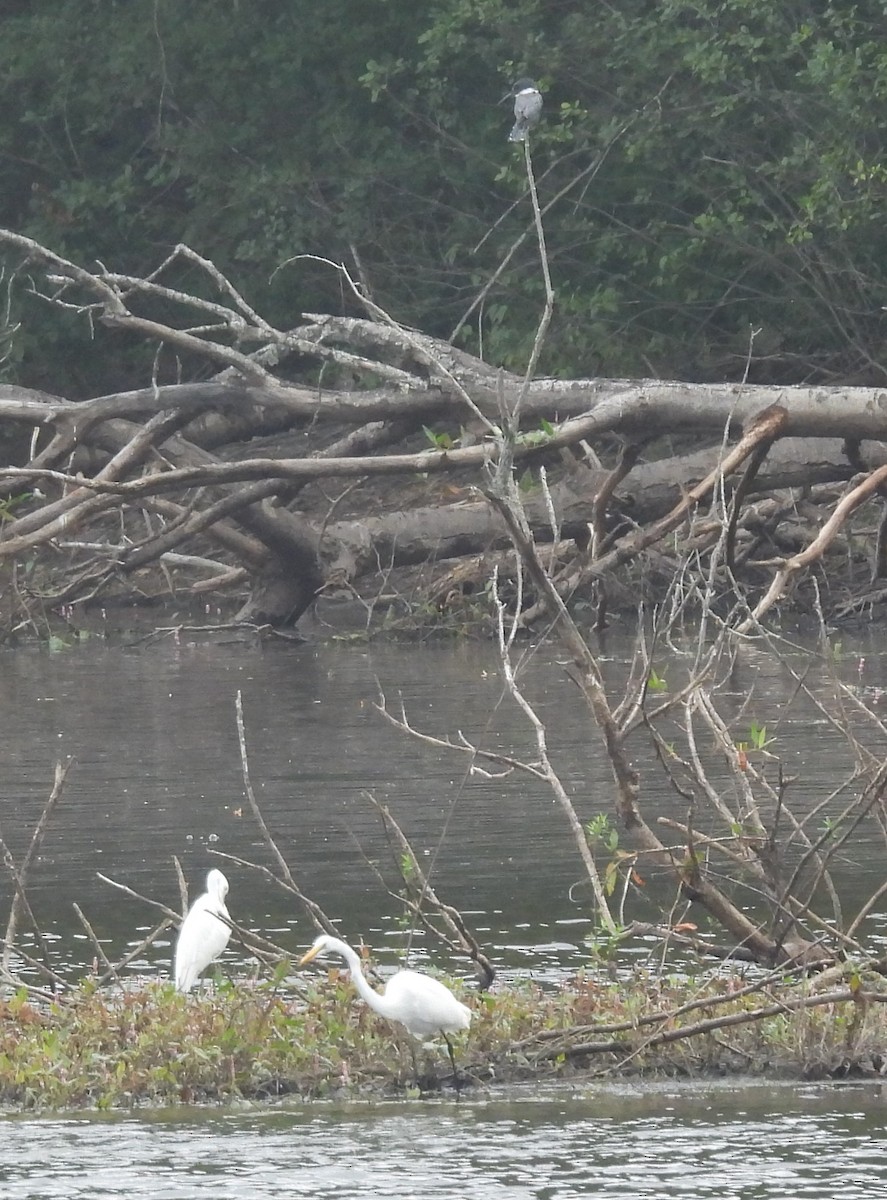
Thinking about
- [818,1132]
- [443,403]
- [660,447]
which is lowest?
[818,1132]

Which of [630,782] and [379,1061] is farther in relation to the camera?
[630,782]

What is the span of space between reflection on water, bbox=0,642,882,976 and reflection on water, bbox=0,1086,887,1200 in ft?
4.18

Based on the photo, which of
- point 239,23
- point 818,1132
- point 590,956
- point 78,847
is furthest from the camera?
point 239,23

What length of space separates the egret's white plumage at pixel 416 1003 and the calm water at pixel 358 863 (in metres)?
0.21

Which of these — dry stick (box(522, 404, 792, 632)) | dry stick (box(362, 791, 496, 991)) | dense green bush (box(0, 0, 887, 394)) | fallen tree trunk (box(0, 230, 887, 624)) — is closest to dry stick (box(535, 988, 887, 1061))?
dry stick (box(362, 791, 496, 991))

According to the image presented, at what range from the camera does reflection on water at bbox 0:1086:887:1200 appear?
5008 mm

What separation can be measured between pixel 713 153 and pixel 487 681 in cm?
754

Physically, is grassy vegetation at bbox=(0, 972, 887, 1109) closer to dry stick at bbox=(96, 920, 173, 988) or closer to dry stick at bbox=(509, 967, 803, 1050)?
dry stick at bbox=(509, 967, 803, 1050)

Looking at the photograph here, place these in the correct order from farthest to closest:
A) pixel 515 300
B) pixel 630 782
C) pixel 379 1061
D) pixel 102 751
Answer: pixel 515 300
pixel 102 751
pixel 630 782
pixel 379 1061

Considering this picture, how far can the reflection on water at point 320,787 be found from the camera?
8.12 meters

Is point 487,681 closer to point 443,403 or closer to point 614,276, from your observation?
point 443,403

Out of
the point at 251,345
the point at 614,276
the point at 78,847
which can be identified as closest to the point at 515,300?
the point at 614,276

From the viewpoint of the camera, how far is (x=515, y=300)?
71.4 ft

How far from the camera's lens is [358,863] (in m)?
9.02
